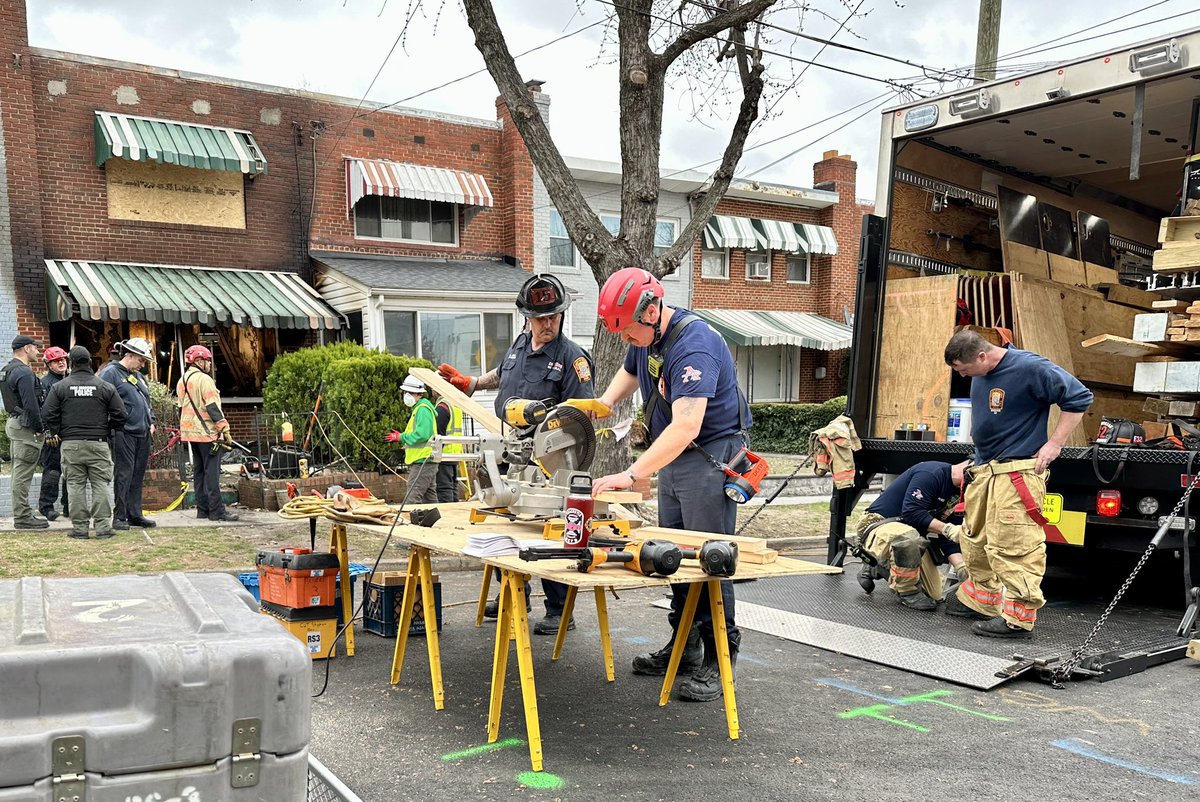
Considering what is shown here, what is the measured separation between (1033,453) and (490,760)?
372 centimetres

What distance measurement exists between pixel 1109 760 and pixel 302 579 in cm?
394

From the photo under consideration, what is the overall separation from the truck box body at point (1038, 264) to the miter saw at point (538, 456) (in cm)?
341

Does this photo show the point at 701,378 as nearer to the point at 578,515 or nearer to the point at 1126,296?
the point at 578,515

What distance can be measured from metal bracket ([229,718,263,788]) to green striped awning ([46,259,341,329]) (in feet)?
44.8

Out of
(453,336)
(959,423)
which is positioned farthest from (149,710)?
(453,336)

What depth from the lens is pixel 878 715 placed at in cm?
452

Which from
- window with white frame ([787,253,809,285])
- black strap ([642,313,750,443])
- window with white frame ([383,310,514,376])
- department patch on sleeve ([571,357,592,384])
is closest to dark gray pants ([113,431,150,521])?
department patch on sleeve ([571,357,592,384])

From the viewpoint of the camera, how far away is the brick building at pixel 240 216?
14.6 metres

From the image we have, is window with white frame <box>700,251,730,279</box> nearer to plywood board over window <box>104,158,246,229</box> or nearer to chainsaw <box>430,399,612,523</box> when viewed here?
plywood board over window <box>104,158,246,229</box>

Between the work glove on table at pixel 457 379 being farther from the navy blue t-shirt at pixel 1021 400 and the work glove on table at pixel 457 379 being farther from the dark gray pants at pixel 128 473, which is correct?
the dark gray pants at pixel 128 473

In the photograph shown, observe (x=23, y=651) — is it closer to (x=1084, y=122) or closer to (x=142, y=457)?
(x=1084, y=122)

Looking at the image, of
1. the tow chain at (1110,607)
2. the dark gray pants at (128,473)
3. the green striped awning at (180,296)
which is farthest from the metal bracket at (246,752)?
the green striped awning at (180,296)

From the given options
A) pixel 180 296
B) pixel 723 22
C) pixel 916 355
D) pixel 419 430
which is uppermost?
pixel 723 22

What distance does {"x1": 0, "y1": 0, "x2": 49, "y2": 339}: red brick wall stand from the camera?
14.3 m
